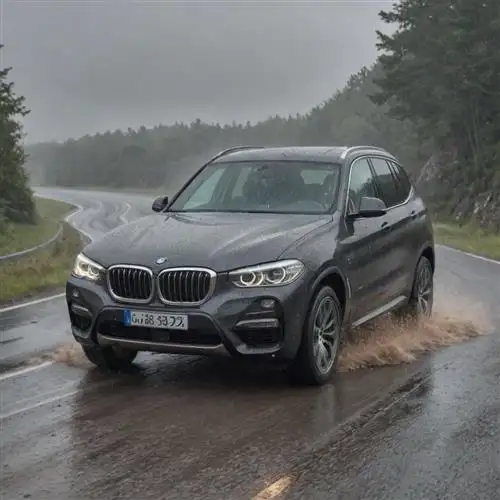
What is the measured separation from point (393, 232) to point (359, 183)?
0.65 m

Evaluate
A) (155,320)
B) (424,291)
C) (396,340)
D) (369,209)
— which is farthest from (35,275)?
(155,320)

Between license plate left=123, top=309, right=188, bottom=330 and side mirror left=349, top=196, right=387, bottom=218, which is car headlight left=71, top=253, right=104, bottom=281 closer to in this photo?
license plate left=123, top=309, right=188, bottom=330

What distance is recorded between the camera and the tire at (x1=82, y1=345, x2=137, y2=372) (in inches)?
279

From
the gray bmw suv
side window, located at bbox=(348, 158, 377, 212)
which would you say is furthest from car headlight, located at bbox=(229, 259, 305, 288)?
side window, located at bbox=(348, 158, 377, 212)

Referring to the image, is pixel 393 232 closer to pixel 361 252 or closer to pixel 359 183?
pixel 359 183

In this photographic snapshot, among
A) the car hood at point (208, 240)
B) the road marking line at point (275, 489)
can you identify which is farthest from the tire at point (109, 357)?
the road marking line at point (275, 489)

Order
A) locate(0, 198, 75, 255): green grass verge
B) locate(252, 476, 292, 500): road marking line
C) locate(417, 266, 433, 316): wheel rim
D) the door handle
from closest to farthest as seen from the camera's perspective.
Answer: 1. locate(252, 476, 292, 500): road marking line
2. the door handle
3. locate(417, 266, 433, 316): wheel rim
4. locate(0, 198, 75, 255): green grass verge

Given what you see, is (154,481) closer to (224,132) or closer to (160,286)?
(160,286)

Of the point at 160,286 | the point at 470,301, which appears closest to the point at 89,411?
the point at 160,286

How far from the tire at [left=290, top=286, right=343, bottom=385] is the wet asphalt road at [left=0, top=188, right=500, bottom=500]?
0.11 metres

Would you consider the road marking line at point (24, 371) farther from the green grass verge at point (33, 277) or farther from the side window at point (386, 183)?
the green grass verge at point (33, 277)

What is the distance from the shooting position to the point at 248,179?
318 inches

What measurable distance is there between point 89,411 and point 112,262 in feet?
3.85

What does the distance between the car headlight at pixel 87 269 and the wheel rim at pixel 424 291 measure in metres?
3.91
